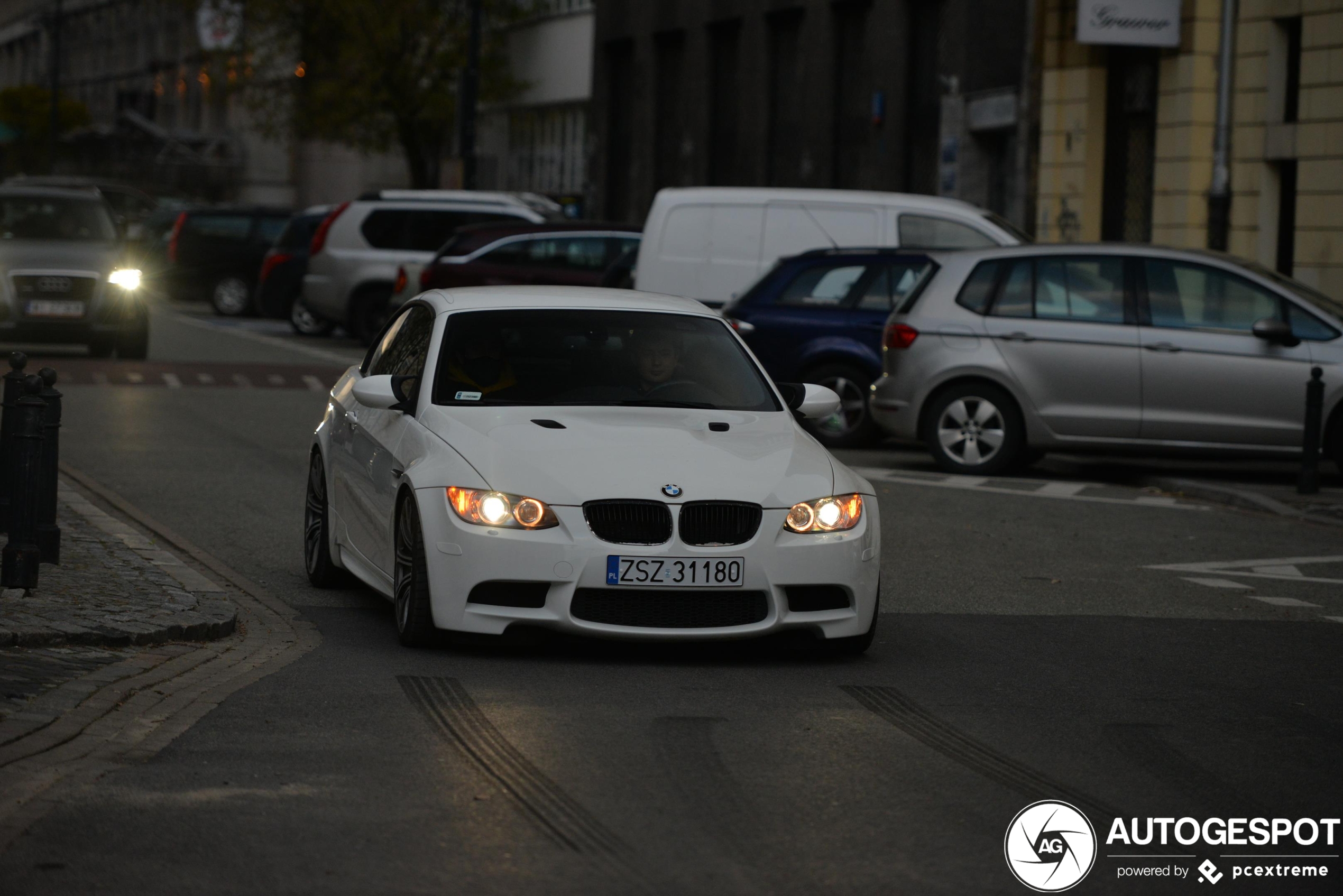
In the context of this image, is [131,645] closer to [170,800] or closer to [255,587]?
[255,587]

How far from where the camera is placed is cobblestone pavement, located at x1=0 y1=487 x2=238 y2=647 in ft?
26.9

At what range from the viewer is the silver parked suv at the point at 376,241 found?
1186 inches

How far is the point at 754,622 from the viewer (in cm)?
815

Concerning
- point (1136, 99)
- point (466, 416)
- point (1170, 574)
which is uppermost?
point (1136, 99)

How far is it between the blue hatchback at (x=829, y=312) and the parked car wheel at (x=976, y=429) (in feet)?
5.27

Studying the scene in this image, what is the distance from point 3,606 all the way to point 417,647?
160 centimetres

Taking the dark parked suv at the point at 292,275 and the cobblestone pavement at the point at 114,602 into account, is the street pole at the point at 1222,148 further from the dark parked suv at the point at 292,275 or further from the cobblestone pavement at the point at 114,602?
the cobblestone pavement at the point at 114,602

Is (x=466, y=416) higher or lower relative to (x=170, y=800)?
higher

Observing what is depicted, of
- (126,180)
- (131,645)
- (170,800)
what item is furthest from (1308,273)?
(126,180)

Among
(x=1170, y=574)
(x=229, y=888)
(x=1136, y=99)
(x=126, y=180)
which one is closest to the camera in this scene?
(x=229, y=888)

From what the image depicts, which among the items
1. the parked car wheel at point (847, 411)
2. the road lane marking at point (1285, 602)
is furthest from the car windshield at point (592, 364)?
the parked car wheel at point (847, 411)

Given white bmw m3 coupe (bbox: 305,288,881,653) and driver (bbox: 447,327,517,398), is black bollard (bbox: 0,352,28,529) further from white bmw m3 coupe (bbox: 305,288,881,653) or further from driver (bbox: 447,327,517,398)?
driver (bbox: 447,327,517,398)

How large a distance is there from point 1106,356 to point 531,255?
12.2m

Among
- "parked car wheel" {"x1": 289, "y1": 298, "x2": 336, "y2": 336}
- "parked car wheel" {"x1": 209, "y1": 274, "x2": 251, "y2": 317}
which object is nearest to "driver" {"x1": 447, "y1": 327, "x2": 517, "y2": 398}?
"parked car wheel" {"x1": 289, "y1": 298, "x2": 336, "y2": 336}
